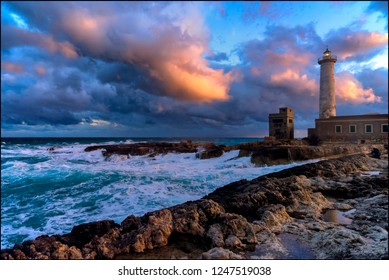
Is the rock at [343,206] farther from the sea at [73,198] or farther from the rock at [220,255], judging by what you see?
the sea at [73,198]

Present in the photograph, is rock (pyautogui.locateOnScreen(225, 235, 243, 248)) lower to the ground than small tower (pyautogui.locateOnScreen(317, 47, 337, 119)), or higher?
lower

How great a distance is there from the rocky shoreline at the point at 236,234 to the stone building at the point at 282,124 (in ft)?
84.3

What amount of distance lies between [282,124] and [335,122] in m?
6.41

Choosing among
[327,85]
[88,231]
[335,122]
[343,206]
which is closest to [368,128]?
[335,122]

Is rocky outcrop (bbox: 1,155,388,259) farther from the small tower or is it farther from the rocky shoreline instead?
the small tower

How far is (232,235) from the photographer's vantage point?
454 centimetres

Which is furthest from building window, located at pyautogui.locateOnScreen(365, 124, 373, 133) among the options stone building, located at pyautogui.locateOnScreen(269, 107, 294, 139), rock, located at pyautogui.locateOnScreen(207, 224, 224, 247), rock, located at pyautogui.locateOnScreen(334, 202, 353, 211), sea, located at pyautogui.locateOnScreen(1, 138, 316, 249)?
rock, located at pyautogui.locateOnScreen(207, 224, 224, 247)

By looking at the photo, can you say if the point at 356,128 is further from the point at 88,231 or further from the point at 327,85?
the point at 88,231

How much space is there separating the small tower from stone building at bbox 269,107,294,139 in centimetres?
378

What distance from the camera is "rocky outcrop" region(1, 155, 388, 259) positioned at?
4.06 m

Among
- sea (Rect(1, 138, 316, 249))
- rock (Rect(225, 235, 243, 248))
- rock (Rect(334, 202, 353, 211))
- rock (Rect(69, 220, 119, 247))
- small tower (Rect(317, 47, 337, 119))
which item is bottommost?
sea (Rect(1, 138, 316, 249))

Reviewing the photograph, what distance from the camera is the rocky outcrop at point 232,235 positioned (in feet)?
13.3

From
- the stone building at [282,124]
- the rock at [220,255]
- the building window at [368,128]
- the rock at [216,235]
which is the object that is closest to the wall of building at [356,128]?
the building window at [368,128]
